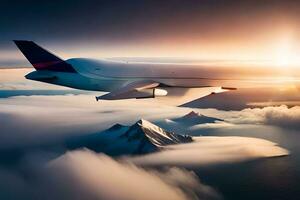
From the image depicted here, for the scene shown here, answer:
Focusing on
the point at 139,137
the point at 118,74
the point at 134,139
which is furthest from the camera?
the point at 134,139

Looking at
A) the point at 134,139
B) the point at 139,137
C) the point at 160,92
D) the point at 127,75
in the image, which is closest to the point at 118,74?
the point at 127,75

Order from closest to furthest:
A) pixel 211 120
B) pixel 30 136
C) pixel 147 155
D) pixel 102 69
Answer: pixel 102 69
pixel 30 136
pixel 147 155
pixel 211 120

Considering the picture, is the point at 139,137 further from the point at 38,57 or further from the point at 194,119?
the point at 38,57

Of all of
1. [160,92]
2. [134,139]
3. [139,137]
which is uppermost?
[160,92]

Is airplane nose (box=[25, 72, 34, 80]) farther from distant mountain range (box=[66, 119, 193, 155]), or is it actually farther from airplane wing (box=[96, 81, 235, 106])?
distant mountain range (box=[66, 119, 193, 155])

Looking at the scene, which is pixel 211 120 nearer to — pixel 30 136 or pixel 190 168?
pixel 190 168

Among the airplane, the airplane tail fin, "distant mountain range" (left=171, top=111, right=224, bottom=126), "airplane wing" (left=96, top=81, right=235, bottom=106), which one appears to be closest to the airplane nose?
the airplane

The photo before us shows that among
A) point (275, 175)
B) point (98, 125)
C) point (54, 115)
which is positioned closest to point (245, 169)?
point (275, 175)
